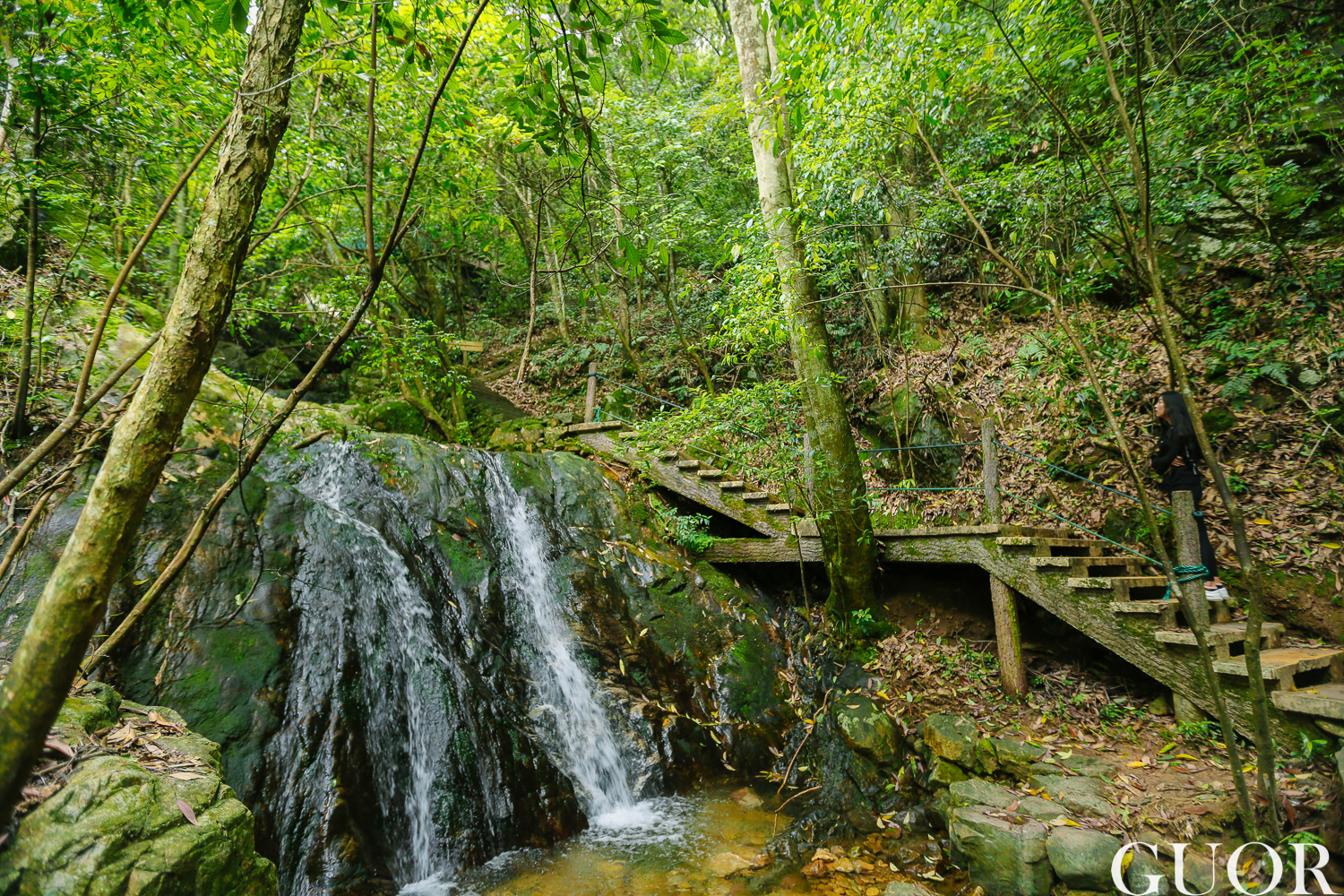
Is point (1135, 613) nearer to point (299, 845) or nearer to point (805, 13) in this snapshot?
point (805, 13)

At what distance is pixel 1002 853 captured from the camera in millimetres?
3529

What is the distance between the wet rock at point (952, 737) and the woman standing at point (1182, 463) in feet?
7.05

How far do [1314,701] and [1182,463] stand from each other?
1959mm

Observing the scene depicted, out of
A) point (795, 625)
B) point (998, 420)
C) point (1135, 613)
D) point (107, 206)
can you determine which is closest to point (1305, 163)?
point (998, 420)

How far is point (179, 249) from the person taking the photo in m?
8.00

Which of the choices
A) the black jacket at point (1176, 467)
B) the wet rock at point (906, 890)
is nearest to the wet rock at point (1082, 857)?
the wet rock at point (906, 890)

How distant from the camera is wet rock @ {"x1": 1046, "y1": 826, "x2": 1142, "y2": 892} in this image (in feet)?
10.7

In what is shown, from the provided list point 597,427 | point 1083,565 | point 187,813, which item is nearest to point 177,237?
point 597,427

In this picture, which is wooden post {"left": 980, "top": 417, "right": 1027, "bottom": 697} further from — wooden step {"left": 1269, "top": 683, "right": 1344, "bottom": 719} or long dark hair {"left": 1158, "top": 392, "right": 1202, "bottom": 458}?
wooden step {"left": 1269, "top": 683, "right": 1344, "bottom": 719}

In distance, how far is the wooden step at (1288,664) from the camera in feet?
12.2

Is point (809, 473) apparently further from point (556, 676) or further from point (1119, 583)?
point (556, 676)

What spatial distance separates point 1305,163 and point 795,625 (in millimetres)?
7916

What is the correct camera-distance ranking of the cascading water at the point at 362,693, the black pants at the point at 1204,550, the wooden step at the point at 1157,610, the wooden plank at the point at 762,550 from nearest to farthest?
the cascading water at the point at 362,693, the wooden step at the point at 1157,610, the black pants at the point at 1204,550, the wooden plank at the point at 762,550

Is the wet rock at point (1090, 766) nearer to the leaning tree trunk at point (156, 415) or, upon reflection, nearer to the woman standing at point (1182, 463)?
the woman standing at point (1182, 463)
